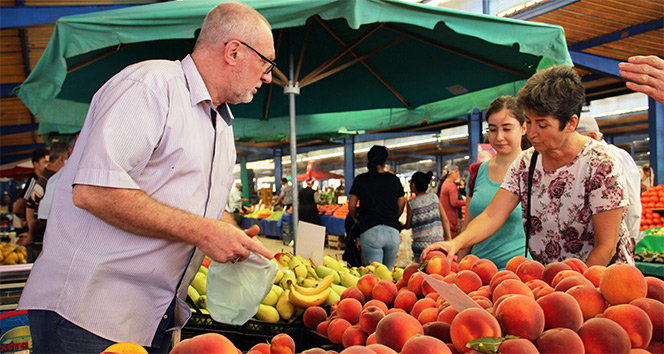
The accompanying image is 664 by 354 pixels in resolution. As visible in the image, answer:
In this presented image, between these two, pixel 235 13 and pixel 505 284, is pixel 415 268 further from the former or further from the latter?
pixel 235 13

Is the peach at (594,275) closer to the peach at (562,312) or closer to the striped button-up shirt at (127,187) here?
the peach at (562,312)

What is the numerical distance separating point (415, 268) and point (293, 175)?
2.15 meters

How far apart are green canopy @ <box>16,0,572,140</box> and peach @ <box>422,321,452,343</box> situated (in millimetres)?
1885

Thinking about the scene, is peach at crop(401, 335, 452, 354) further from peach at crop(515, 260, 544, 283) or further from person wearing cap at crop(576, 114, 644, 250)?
person wearing cap at crop(576, 114, 644, 250)

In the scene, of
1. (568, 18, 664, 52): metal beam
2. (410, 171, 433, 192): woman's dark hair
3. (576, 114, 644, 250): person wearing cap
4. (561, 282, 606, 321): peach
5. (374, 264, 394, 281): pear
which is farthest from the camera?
(568, 18, 664, 52): metal beam

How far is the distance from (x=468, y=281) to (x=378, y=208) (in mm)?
3125

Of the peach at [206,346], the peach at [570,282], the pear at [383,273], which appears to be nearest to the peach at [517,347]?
the peach at [570,282]

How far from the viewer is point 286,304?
6.72 feet

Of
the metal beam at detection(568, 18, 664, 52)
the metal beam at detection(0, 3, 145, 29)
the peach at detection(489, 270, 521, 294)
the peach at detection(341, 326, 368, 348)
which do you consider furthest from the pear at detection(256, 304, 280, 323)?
the metal beam at detection(568, 18, 664, 52)

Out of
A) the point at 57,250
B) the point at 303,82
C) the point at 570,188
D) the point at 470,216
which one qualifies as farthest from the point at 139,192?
the point at 303,82

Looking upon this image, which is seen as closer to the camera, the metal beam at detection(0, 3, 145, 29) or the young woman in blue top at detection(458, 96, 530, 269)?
the young woman in blue top at detection(458, 96, 530, 269)

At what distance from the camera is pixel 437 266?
62.6 inches

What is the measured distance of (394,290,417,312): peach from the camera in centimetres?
136

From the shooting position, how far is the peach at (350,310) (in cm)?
143
